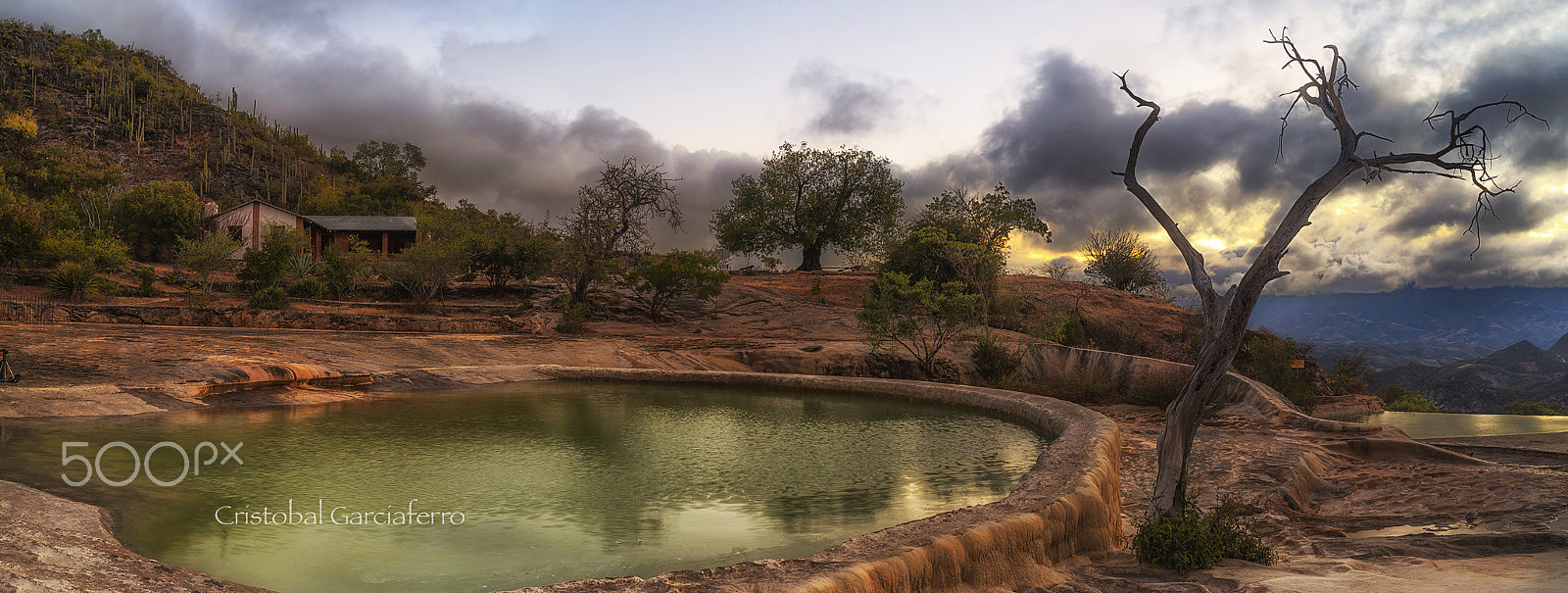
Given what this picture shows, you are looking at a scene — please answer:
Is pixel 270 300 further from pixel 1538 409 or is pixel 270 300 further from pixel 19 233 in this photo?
pixel 1538 409

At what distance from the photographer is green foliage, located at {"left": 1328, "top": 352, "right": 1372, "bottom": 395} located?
18.9 m

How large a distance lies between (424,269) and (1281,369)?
968 inches

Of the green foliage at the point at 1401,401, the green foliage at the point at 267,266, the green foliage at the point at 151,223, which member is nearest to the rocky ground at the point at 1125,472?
the green foliage at the point at 267,266

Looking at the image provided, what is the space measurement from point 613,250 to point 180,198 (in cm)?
2904

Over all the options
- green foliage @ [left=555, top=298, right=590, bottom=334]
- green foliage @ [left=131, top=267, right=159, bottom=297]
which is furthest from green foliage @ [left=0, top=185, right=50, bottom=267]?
green foliage @ [left=555, top=298, right=590, bottom=334]

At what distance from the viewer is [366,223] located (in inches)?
1982

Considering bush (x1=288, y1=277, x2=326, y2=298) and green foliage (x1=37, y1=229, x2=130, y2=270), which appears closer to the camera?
green foliage (x1=37, y1=229, x2=130, y2=270)

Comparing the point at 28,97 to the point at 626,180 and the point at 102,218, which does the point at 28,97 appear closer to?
the point at 102,218

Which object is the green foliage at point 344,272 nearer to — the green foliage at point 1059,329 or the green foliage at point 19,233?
the green foliage at point 19,233

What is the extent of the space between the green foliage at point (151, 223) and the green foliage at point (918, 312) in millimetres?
38336

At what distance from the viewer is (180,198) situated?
4038cm

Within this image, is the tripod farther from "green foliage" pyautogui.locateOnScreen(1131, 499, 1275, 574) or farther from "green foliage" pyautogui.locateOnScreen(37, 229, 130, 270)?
"green foliage" pyautogui.locateOnScreen(37, 229, 130, 270)
